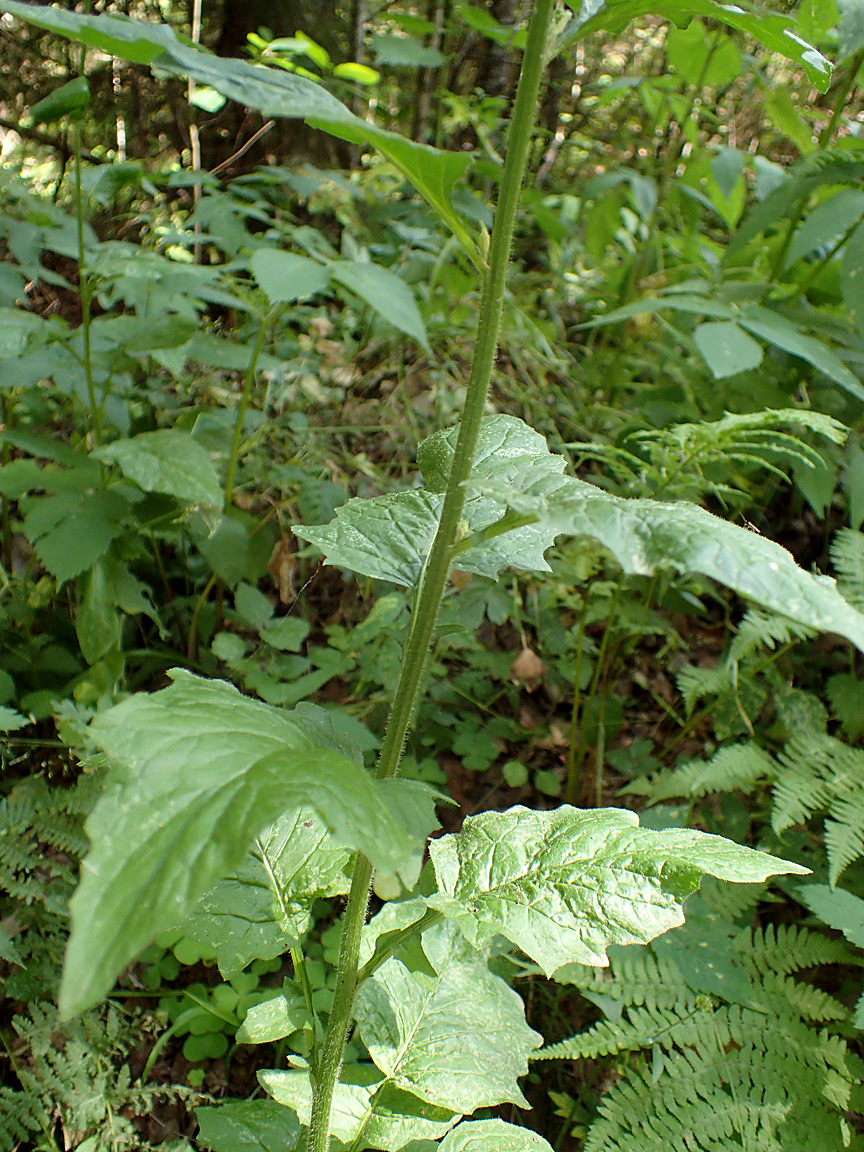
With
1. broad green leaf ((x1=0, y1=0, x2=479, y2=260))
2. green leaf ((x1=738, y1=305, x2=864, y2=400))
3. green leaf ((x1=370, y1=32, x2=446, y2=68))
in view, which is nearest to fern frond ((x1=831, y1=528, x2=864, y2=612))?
green leaf ((x1=738, y1=305, x2=864, y2=400))

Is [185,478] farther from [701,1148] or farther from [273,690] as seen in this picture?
[701,1148]

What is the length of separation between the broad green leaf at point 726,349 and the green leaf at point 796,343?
5 cm

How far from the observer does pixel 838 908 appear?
146cm

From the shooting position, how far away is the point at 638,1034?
1432mm

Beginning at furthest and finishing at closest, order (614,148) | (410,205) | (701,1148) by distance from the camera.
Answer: (614,148) < (410,205) < (701,1148)

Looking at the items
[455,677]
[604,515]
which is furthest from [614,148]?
[604,515]

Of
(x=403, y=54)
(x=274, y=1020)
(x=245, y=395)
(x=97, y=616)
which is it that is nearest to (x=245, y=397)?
(x=245, y=395)

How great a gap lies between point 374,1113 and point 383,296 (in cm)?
184

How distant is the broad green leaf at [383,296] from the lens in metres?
2.01

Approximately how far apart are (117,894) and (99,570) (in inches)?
57.9

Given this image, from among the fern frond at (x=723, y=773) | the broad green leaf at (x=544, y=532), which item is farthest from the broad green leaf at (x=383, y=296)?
the fern frond at (x=723, y=773)

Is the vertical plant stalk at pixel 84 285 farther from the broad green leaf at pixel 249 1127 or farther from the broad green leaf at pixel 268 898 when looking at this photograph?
the broad green leaf at pixel 249 1127

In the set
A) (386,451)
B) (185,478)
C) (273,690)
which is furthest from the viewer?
(386,451)

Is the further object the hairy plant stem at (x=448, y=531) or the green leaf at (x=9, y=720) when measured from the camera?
the green leaf at (x=9, y=720)
